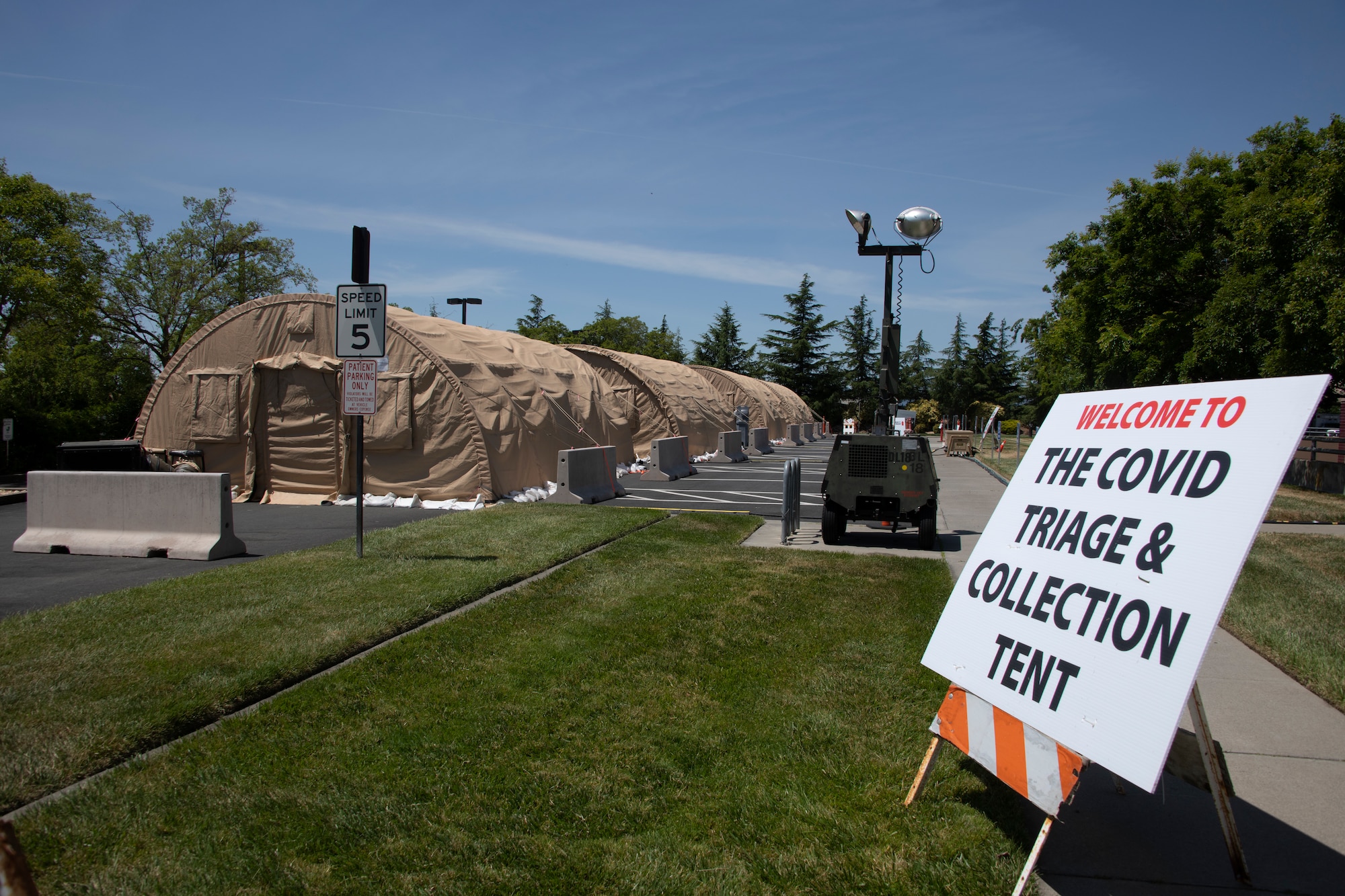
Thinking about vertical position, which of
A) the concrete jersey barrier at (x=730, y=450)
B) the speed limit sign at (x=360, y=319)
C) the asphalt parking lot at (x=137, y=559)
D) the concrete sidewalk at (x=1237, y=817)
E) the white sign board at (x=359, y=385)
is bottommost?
the concrete sidewalk at (x=1237, y=817)

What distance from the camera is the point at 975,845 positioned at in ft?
11.5

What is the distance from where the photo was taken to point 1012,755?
11.2 feet

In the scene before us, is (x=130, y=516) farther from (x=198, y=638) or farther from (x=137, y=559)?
(x=198, y=638)

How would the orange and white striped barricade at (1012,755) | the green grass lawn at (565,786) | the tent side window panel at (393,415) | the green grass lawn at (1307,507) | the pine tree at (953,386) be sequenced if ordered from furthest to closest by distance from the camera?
the pine tree at (953,386), the tent side window panel at (393,415), the green grass lawn at (1307,507), the green grass lawn at (565,786), the orange and white striped barricade at (1012,755)

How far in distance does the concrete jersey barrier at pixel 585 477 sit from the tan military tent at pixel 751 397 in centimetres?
2242

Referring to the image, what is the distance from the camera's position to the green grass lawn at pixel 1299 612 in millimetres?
6000

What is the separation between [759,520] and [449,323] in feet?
27.1

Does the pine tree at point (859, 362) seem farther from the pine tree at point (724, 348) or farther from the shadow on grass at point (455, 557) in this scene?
→ the shadow on grass at point (455, 557)

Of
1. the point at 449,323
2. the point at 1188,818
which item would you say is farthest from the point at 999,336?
the point at 1188,818

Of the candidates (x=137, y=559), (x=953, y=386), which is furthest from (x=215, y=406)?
(x=953, y=386)

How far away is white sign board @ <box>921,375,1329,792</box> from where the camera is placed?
2916mm

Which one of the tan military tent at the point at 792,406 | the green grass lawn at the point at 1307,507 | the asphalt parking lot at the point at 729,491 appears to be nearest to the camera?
the green grass lawn at the point at 1307,507

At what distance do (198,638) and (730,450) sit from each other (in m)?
25.1

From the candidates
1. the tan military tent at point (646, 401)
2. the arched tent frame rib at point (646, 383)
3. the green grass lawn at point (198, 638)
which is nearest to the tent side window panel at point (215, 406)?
the green grass lawn at point (198, 638)
